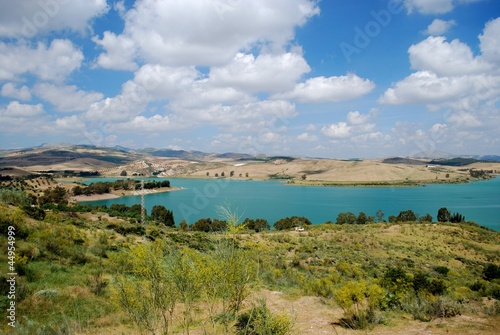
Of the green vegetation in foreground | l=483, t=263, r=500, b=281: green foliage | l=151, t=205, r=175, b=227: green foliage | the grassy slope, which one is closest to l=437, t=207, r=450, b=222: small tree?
the grassy slope

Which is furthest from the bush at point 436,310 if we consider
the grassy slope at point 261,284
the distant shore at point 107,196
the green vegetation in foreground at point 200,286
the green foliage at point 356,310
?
the distant shore at point 107,196

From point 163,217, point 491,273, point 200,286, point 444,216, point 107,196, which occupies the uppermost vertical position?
point 200,286

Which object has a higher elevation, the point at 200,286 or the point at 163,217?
the point at 200,286

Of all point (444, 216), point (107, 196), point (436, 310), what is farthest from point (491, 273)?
point (107, 196)

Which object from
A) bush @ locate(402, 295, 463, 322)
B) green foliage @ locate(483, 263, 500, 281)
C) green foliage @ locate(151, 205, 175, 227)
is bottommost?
green foliage @ locate(151, 205, 175, 227)

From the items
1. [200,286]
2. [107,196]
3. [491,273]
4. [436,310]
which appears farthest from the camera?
[107,196]

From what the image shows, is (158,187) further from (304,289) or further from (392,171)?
(392,171)

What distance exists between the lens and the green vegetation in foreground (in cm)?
736

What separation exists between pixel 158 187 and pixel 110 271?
423 feet

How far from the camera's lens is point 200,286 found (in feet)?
23.9

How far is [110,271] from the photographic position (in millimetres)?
14281

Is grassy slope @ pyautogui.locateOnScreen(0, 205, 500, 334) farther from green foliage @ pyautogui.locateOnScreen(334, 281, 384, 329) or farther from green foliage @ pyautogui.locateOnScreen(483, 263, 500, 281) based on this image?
green foliage @ pyautogui.locateOnScreen(483, 263, 500, 281)

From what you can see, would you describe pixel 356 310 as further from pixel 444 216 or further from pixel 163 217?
pixel 444 216

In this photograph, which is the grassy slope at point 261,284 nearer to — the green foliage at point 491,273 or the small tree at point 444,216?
the green foliage at point 491,273
